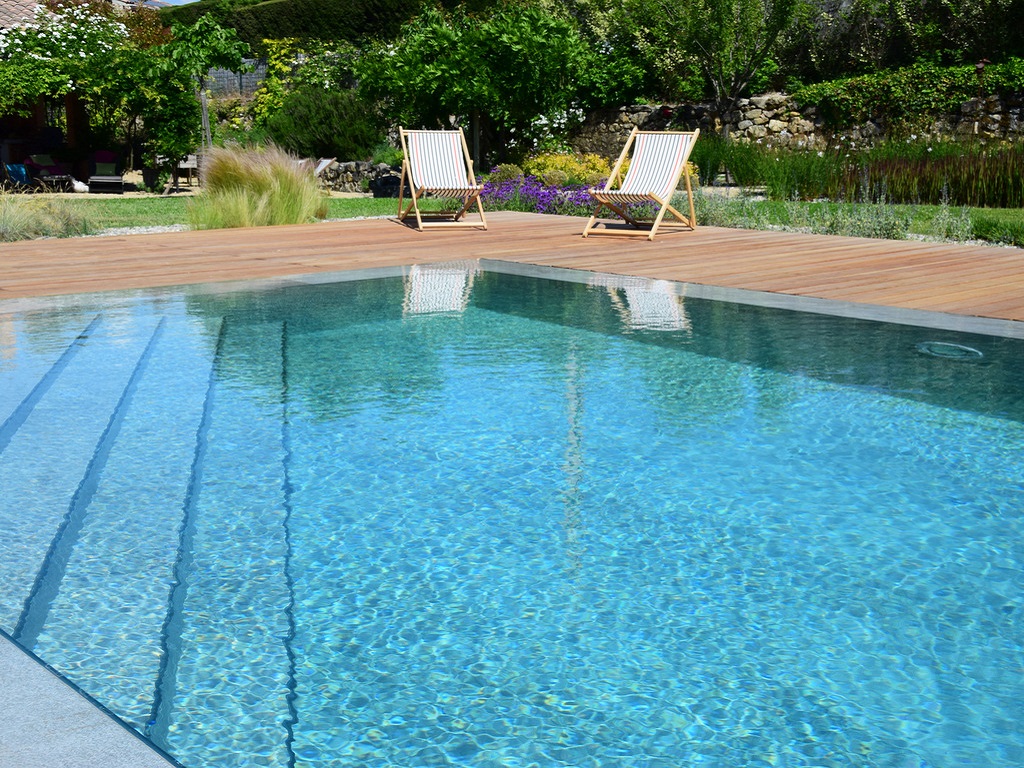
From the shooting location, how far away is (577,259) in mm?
7355

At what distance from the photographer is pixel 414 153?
1011 cm

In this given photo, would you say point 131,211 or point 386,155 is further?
point 386,155

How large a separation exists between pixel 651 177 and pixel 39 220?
5.35 metres

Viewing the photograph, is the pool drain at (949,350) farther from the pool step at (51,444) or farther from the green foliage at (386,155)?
the green foliage at (386,155)

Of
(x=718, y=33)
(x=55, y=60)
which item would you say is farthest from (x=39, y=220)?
(x=718, y=33)

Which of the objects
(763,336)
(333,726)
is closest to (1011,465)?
(763,336)

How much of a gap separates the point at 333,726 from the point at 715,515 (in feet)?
4.57

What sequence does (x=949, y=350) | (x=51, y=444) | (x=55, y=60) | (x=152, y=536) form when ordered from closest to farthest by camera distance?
(x=152, y=536)
(x=51, y=444)
(x=949, y=350)
(x=55, y=60)

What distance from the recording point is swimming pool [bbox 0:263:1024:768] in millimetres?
1919

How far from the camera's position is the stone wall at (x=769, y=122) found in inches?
639

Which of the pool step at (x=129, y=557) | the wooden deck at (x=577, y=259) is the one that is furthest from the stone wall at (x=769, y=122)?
the pool step at (x=129, y=557)

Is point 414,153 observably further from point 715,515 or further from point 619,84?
point 619,84

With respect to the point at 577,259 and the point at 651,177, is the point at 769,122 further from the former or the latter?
the point at 577,259

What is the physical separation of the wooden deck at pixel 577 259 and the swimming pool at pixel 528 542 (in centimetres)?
105
